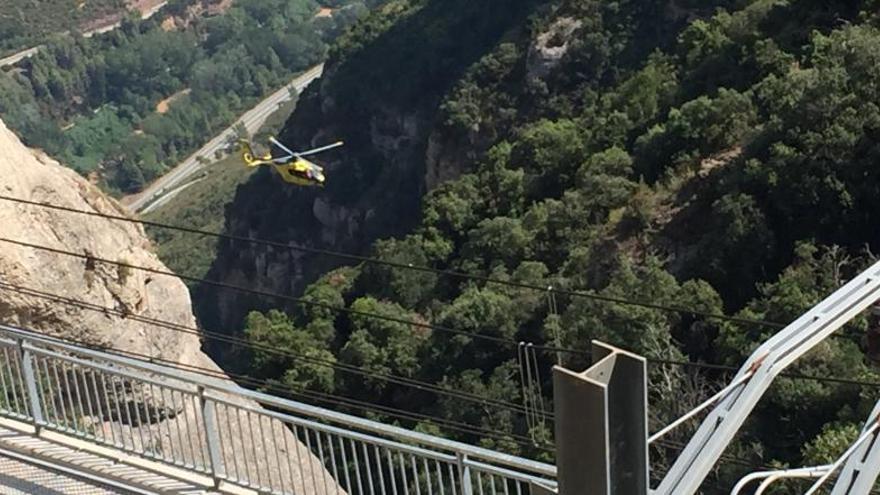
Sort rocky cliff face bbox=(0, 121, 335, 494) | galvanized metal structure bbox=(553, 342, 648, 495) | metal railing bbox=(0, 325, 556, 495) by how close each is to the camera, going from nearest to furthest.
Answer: galvanized metal structure bbox=(553, 342, 648, 495) → metal railing bbox=(0, 325, 556, 495) → rocky cliff face bbox=(0, 121, 335, 494)

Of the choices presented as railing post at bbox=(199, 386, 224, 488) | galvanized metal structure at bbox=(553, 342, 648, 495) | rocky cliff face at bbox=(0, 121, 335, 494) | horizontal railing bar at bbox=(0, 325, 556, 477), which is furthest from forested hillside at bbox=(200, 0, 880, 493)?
galvanized metal structure at bbox=(553, 342, 648, 495)

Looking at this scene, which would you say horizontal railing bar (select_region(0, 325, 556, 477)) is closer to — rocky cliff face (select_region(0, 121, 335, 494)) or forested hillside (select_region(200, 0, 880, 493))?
forested hillside (select_region(200, 0, 880, 493))

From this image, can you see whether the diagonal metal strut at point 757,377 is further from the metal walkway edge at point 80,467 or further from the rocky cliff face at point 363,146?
the rocky cliff face at point 363,146

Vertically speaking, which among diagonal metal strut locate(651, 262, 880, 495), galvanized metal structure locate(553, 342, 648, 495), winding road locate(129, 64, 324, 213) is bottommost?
winding road locate(129, 64, 324, 213)

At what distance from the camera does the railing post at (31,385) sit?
14.2m

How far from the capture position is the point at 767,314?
28891 mm

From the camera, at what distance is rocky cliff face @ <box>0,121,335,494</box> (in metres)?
→ 21.6

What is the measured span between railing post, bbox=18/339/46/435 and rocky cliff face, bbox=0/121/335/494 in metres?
5.34

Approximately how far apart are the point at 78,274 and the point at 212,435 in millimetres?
11159

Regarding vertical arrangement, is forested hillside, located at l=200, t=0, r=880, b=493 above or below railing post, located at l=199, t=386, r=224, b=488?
below

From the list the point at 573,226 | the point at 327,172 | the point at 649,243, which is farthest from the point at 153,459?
the point at 327,172

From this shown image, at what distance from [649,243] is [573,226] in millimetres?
5146

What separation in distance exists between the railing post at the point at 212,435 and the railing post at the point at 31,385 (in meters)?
2.45

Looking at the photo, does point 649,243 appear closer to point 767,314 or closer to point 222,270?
point 767,314
